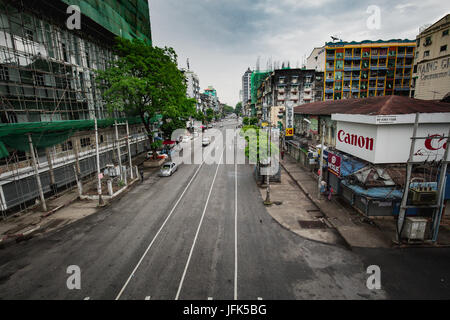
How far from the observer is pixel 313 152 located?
25.3m

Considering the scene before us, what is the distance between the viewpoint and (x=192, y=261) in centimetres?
1140

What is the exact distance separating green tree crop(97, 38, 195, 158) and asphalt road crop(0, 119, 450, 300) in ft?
50.6

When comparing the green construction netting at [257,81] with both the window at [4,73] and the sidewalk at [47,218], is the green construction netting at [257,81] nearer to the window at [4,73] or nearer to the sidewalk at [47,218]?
the window at [4,73]

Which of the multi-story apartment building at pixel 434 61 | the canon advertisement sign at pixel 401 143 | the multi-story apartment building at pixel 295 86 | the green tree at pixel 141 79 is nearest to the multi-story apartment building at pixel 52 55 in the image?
the green tree at pixel 141 79

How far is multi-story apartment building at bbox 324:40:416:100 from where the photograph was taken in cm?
6538

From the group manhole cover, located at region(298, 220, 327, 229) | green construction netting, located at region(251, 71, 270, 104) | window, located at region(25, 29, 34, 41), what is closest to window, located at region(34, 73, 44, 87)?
window, located at region(25, 29, 34, 41)

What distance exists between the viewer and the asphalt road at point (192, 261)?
9336 mm

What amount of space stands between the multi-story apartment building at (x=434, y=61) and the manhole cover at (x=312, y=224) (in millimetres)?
38009

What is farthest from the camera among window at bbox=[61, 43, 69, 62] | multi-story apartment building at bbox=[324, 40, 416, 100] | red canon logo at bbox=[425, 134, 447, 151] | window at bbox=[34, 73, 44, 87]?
multi-story apartment building at bbox=[324, 40, 416, 100]

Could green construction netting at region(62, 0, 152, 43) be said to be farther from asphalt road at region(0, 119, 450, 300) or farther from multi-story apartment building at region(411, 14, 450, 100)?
multi-story apartment building at region(411, 14, 450, 100)

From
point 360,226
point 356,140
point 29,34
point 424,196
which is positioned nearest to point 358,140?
point 356,140

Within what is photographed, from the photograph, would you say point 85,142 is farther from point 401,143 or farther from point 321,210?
point 401,143
